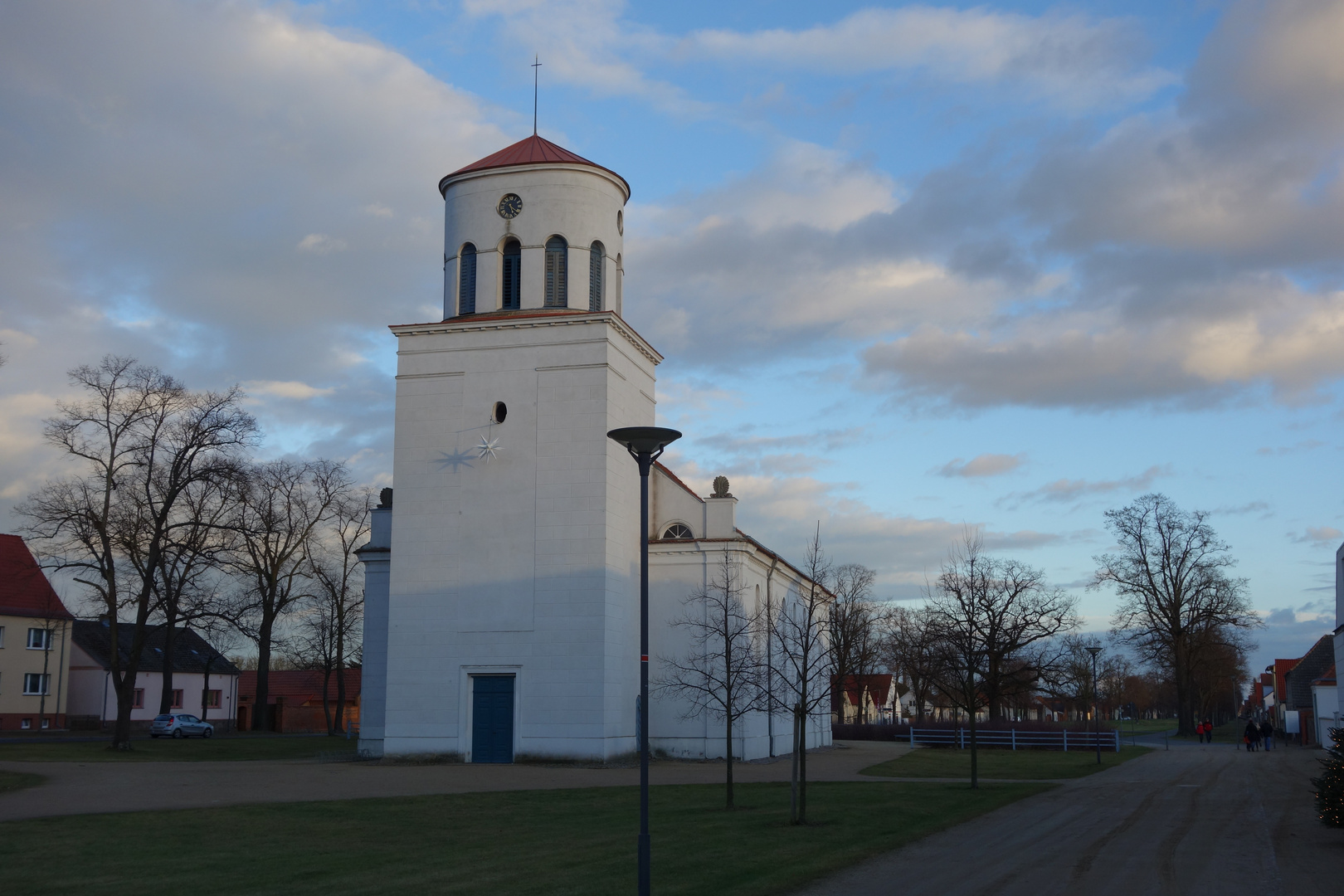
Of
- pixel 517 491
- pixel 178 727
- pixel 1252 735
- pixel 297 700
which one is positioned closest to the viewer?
pixel 517 491

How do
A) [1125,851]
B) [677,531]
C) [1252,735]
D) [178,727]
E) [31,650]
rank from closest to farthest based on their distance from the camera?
[1125,851] < [677,531] < [1252,735] < [178,727] < [31,650]

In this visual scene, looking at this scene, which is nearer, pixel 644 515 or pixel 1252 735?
pixel 644 515

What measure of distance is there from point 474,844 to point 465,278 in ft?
80.9

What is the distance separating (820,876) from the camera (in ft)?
45.8

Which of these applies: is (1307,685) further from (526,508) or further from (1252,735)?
(526,508)

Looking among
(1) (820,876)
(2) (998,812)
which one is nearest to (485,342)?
(2) (998,812)

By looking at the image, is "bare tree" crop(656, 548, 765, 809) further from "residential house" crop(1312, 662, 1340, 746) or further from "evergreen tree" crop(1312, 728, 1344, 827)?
"residential house" crop(1312, 662, 1340, 746)

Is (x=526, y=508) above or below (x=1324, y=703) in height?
above

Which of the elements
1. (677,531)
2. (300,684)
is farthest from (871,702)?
(677,531)

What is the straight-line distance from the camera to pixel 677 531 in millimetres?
40281

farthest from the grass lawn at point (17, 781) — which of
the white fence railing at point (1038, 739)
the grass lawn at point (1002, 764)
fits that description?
the white fence railing at point (1038, 739)

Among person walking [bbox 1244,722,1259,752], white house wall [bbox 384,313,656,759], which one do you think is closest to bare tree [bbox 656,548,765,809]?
white house wall [bbox 384,313,656,759]

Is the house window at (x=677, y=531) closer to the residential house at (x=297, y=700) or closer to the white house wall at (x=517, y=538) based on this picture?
the white house wall at (x=517, y=538)

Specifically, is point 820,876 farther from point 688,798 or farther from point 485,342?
point 485,342
